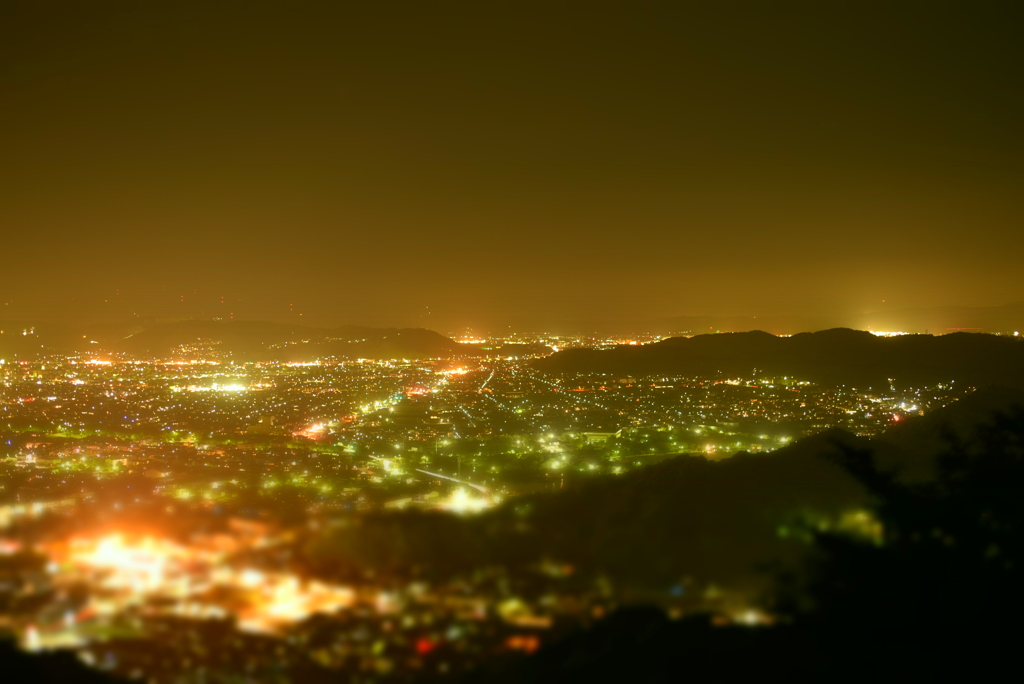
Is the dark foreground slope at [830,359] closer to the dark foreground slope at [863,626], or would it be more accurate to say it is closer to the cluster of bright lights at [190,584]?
the dark foreground slope at [863,626]

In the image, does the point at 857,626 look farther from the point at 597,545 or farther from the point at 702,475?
Answer: the point at 702,475

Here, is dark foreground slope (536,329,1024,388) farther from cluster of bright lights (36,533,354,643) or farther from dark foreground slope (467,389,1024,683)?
cluster of bright lights (36,533,354,643)

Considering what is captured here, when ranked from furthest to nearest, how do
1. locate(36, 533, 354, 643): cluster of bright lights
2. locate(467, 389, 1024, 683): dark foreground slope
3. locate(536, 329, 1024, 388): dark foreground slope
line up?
locate(536, 329, 1024, 388): dark foreground slope, locate(36, 533, 354, 643): cluster of bright lights, locate(467, 389, 1024, 683): dark foreground slope

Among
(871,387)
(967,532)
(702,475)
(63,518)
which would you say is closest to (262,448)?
(702,475)

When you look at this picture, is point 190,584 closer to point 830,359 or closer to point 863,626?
point 863,626

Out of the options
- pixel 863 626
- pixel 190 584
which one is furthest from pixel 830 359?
pixel 190 584

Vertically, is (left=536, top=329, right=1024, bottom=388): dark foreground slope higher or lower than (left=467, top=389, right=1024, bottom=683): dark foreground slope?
higher

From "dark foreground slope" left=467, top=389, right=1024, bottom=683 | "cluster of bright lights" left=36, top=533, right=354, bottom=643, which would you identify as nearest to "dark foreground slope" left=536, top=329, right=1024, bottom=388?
"dark foreground slope" left=467, top=389, right=1024, bottom=683

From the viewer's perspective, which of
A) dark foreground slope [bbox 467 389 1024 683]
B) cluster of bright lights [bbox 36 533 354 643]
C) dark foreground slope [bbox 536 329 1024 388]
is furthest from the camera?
dark foreground slope [bbox 536 329 1024 388]

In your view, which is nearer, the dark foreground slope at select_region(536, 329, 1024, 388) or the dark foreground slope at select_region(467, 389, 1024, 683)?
the dark foreground slope at select_region(467, 389, 1024, 683)

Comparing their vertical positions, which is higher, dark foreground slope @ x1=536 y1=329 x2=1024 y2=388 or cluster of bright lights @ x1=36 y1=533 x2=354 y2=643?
dark foreground slope @ x1=536 y1=329 x2=1024 y2=388
